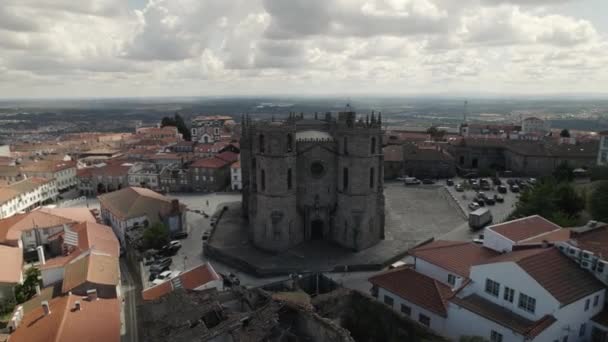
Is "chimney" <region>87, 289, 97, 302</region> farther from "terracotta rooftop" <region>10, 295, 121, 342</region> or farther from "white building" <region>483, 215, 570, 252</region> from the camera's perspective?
"white building" <region>483, 215, 570, 252</region>

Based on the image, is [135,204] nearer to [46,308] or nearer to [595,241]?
[46,308]

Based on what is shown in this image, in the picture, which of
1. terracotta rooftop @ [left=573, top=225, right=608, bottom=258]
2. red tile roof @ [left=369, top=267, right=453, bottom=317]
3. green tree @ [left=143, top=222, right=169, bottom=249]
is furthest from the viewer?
green tree @ [left=143, top=222, right=169, bottom=249]

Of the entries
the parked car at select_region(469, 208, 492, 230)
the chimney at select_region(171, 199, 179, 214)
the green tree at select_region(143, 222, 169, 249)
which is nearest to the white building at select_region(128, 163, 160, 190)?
the chimney at select_region(171, 199, 179, 214)

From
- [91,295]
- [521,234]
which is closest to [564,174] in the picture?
[521,234]

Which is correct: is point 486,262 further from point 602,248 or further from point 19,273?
point 19,273

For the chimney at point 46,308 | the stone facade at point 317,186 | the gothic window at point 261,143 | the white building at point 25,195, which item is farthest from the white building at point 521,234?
the white building at point 25,195

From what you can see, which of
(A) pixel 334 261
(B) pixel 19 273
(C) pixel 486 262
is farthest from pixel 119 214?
(C) pixel 486 262
